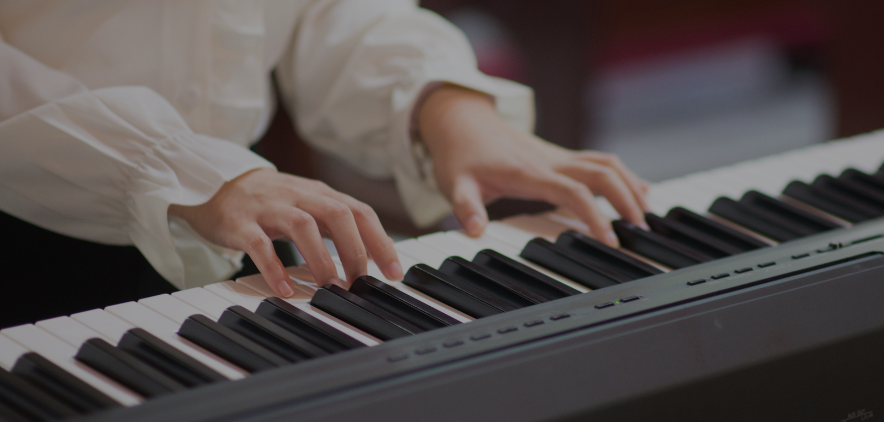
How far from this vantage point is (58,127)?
0.67 meters

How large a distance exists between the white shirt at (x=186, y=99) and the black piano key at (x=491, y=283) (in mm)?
203

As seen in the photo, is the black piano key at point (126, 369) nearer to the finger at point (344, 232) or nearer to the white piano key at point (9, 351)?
the white piano key at point (9, 351)

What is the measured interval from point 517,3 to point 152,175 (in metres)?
1.83

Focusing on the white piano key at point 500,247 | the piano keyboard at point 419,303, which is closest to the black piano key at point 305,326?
the piano keyboard at point 419,303

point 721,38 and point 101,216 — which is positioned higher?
point 721,38

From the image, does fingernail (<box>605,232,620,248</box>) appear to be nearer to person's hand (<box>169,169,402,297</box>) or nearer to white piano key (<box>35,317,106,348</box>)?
person's hand (<box>169,169,402,297</box>)

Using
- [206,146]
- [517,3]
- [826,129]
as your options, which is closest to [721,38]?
[826,129]

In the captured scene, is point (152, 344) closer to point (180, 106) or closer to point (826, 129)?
point (180, 106)

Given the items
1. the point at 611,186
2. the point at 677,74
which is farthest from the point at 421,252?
the point at 677,74

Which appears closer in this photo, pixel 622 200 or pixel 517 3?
pixel 622 200

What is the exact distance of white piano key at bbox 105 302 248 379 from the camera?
0.49 meters

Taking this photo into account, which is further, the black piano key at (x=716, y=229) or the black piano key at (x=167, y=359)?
the black piano key at (x=716, y=229)

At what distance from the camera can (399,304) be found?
583 mm

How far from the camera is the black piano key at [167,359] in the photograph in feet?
1.56
